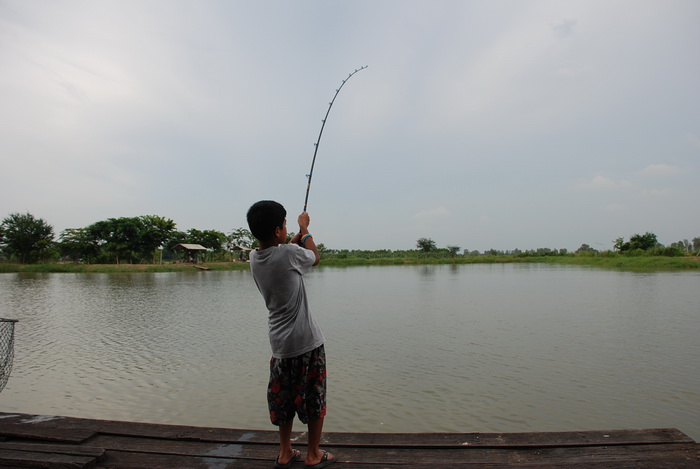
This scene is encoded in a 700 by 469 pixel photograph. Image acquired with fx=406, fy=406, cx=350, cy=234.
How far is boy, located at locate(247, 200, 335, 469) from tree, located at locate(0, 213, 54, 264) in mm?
47428

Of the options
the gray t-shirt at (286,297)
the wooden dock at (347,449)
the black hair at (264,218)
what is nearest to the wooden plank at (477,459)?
the wooden dock at (347,449)

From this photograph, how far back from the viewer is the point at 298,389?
2264mm

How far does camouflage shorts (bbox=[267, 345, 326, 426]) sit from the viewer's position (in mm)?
2246

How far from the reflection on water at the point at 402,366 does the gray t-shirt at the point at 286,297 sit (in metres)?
2.44

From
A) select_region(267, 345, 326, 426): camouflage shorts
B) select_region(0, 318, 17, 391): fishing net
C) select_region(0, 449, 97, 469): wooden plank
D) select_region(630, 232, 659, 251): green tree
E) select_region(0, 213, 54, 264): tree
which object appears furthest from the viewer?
select_region(630, 232, 659, 251): green tree

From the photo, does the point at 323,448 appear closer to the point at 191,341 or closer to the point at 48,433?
the point at 48,433

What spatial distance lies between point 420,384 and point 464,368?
3.45 ft

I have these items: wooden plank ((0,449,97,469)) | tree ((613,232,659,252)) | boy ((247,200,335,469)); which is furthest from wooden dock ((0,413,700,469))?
tree ((613,232,659,252))

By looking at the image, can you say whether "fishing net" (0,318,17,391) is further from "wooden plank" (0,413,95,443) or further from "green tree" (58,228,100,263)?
"green tree" (58,228,100,263)

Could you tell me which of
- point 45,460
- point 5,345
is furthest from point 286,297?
point 5,345

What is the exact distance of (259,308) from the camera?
13211mm

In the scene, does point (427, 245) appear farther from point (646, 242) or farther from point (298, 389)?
point (298, 389)

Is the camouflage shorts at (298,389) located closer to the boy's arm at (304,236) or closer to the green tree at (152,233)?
the boy's arm at (304,236)

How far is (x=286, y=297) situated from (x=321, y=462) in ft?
3.02
